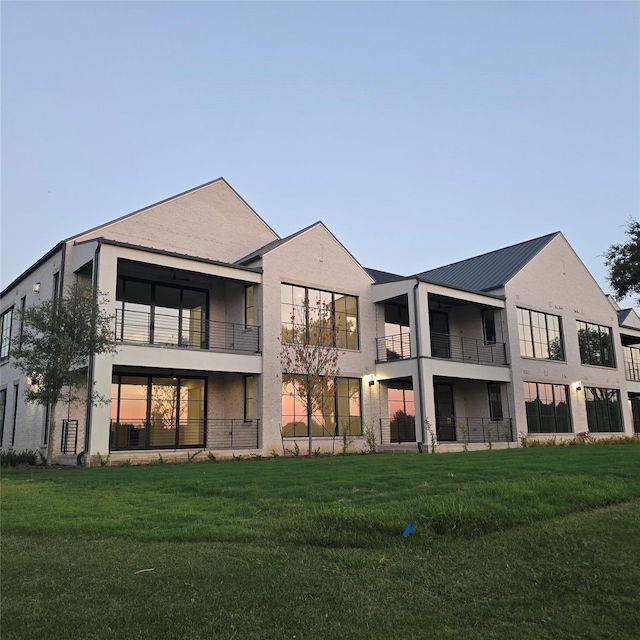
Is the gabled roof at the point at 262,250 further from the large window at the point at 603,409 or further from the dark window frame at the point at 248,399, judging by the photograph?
the large window at the point at 603,409

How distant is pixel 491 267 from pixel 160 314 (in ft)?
56.2

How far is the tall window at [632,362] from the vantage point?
36506 mm

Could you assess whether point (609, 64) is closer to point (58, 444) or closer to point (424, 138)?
point (424, 138)

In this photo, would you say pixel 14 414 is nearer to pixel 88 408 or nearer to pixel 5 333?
pixel 5 333

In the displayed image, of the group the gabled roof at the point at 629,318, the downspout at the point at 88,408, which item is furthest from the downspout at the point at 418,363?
the gabled roof at the point at 629,318

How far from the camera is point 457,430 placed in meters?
26.3

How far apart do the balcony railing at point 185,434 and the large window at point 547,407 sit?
43.4 ft

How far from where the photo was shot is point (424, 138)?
25359mm

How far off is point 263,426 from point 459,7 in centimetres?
1397

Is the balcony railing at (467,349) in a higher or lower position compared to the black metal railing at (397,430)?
higher

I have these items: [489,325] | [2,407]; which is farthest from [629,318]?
[2,407]

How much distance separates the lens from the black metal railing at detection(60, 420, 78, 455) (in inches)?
698

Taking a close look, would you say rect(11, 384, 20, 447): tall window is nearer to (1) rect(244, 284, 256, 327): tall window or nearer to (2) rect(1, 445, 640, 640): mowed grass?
(1) rect(244, 284, 256, 327): tall window

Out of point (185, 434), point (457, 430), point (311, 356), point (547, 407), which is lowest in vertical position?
point (457, 430)
